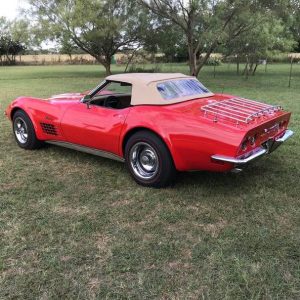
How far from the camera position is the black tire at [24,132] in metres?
5.93

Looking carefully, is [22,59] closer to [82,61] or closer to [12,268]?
[82,61]

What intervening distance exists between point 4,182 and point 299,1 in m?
19.1

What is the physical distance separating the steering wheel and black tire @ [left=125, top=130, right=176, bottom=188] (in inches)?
41.4

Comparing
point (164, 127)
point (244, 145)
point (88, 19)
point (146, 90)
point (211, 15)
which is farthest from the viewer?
point (88, 19)

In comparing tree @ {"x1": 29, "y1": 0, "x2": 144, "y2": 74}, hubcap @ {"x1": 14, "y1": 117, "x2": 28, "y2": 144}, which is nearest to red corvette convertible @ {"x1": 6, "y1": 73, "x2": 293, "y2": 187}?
hubcap @ {"x1": 14, "y1": 117, "x2": 28, "y2": 144}

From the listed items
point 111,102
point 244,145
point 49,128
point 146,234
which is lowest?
point 146,234

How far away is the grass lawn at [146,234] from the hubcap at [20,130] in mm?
847

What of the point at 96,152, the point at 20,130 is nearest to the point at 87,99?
the point at 96,152

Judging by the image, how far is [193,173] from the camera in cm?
508

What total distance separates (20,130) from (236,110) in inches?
137

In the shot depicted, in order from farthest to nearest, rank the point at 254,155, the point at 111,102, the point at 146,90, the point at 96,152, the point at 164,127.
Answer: the point at 111,102 < the point at 96,152 < the point at 146,90 < the point at 164,127 < the point at 254,155

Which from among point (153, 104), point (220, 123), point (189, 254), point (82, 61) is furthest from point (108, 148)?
point (82, 61)

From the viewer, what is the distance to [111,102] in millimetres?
5582

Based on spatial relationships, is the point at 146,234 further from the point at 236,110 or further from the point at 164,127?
the point at 236,110
